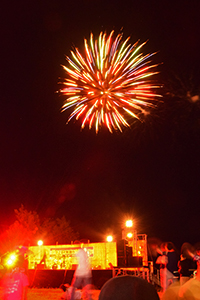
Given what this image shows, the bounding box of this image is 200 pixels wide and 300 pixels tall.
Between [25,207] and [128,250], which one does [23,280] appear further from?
[25,207]

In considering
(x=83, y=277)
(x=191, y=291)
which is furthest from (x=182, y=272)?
(x=191, y=291)

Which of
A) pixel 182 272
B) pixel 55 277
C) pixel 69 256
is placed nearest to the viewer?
pixel 182 272

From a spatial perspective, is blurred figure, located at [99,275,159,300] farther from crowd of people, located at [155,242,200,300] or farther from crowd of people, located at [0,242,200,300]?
crowd of people, located at [155,242,200,300]

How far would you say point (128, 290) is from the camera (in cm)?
189

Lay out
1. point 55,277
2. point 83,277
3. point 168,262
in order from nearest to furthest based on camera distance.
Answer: point 83,277, point 168,262, point 55,277

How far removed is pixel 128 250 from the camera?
13.9 metres

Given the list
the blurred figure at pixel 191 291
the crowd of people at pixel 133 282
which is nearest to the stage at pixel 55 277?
the crowd of people at pixel 133 282

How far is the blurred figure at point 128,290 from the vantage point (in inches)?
73.9

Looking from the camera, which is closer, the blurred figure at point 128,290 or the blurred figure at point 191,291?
the blurred figure at point 128,290

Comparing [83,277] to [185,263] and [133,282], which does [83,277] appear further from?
[133,282]

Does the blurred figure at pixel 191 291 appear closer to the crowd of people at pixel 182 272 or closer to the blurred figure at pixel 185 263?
the crowd of people at pixel 182 272

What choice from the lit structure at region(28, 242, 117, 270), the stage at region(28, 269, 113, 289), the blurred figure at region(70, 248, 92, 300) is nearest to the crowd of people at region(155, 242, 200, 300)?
the blurred figure at region(70, 248, 92, 300)

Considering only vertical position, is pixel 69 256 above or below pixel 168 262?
above

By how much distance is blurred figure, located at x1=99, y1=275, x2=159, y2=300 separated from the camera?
188cm
